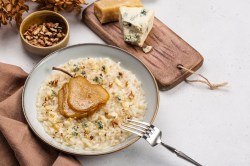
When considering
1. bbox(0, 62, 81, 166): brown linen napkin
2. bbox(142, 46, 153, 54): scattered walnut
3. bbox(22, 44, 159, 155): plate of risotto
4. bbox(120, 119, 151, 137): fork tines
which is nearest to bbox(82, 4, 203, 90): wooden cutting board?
bbox(142, 46, 153, 54): scattered walnut

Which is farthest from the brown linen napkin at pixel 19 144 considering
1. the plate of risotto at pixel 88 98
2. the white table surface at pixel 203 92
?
the white table surface at pixel 203 92

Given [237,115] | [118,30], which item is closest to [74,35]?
[118,30]

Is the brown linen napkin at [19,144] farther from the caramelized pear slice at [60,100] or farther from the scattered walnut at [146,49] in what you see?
the scattered walnut at [146,49]

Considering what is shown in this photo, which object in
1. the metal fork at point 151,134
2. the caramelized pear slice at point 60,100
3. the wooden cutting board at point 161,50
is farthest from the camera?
the wooden cutting board at point 161,50

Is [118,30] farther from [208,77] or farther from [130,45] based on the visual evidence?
[208,77]

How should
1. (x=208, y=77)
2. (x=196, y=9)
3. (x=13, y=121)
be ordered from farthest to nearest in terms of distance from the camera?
(x=196, y=9)
(x=208, y=77)
(x=13, y=121)

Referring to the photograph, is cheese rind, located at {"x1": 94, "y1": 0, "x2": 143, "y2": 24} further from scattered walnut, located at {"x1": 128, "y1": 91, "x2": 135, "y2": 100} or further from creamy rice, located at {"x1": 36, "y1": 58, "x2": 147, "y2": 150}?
scattered walnut, located at {"x1": 128, "y1": 91, "x2": 135, "y2": 100}
